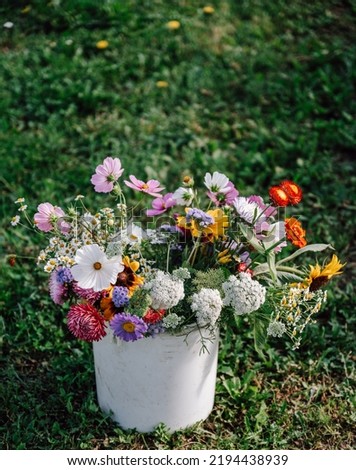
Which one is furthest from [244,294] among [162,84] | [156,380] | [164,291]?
[162,84]

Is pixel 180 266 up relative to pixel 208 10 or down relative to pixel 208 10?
up

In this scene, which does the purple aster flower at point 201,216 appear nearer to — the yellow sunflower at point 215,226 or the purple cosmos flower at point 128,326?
the yellow sunflower at point 215,226

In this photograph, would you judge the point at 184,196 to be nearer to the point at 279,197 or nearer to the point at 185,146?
the point at 279,197

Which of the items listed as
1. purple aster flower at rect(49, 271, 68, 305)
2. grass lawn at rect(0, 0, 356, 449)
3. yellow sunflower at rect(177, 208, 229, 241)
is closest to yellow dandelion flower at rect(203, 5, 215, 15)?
grass lawn at rect(0, 0, 356, 449)

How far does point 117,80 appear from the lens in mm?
4098

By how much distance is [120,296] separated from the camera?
6.51 feet

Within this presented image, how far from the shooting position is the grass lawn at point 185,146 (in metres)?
2.48

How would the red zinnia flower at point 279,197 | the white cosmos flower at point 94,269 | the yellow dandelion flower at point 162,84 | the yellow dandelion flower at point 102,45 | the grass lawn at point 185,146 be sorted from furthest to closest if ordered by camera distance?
1. the yellow dandelion flower at point 102,45
2. the yellow dandelion flower at point 162,84
3. the grass lawn at point 185,146
4. the red zinnia flower at point 279,197
5. the white cosmos flower at point 94,269

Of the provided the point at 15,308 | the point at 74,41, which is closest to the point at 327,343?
the point at 15,308

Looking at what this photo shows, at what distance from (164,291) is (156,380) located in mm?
377

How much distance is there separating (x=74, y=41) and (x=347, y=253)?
6.88ft

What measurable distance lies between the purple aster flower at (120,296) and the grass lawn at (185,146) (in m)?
0.38

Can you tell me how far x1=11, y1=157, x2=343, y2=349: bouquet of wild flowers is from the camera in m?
1.98

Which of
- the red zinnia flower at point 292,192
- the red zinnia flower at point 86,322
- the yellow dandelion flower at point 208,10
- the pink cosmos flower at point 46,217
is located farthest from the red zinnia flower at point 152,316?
the yellow dandelion flower at point 208,10
